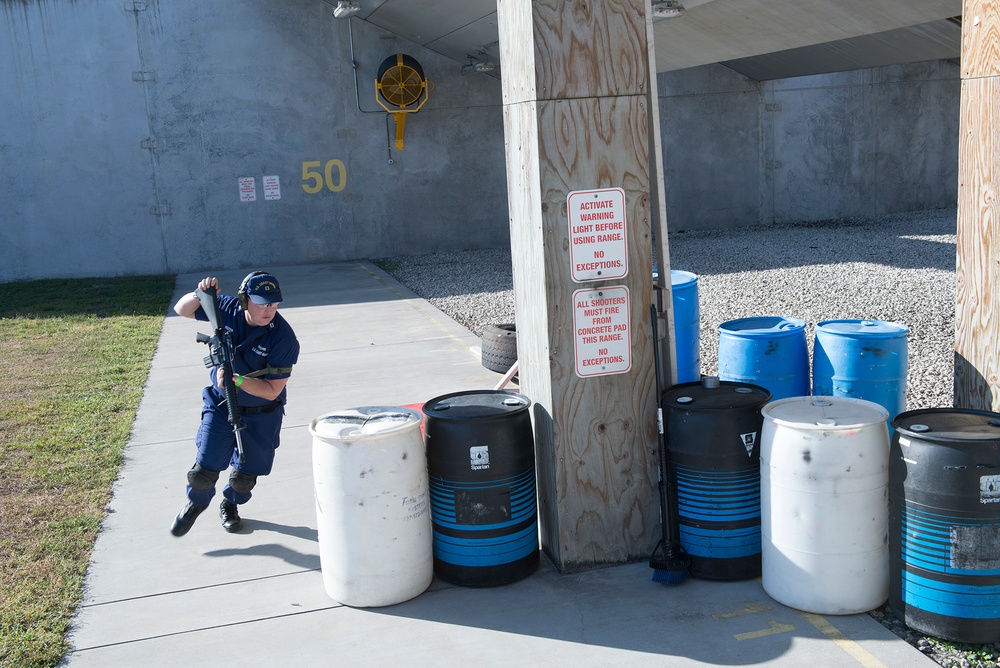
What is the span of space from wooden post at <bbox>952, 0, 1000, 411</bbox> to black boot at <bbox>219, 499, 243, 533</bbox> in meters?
4.17

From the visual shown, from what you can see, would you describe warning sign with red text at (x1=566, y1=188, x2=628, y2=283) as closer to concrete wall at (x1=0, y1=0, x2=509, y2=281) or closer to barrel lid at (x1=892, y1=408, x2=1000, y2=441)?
barrel lid at (x1=892, y1=408, x2=1000, y2=441)

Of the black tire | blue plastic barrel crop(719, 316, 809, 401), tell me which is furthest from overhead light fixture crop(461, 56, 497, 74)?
blue plastic barrel crop(719, 316, 809, 401)

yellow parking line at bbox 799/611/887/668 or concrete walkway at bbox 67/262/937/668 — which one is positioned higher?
concrete walkway at bbox 67/262/937/668

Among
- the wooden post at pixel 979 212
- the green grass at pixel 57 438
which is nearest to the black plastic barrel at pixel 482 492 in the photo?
the green grass at pixel 57 438

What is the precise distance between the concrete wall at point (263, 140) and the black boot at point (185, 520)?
13806 millimetres

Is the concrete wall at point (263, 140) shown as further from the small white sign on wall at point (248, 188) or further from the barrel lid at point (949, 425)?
the barrel lid at point (949, 425)

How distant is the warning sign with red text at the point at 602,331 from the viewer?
15.1ft

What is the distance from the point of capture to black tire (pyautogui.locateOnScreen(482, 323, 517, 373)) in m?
8.62

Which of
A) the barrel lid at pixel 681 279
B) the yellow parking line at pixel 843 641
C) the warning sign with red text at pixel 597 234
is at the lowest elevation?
the yellow parking line at pixel 843 641

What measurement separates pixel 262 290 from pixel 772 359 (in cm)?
296

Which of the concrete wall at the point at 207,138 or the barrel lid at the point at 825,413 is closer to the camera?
the barrel lid at the point at 825,413

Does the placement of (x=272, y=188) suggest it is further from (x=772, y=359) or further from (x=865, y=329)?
(x=865, y=329)

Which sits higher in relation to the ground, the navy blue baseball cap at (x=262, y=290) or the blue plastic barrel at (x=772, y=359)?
the navy blue baseball cap at (x=262, y=290)

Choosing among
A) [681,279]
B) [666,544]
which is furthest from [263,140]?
[666,544]
